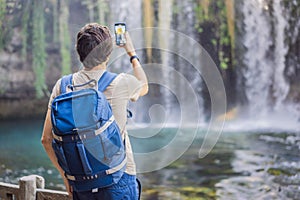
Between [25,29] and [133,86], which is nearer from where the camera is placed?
[133,86]

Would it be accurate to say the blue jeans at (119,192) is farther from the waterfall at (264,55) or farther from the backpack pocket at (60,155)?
the waterfall at (264,55)

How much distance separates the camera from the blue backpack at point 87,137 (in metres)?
1.40

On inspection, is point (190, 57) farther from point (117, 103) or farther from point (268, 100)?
point (117, 103)

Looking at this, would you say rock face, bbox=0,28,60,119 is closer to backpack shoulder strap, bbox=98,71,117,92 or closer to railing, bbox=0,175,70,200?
railing, bbox=0,175,70,200

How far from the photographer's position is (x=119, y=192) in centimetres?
149

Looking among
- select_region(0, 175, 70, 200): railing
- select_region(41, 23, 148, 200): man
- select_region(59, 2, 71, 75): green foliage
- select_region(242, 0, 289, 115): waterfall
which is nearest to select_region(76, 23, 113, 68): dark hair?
select_region(41, 23, 148, 200): man

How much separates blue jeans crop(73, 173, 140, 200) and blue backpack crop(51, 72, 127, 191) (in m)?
0.03

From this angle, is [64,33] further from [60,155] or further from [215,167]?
[60,155]

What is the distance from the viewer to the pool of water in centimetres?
439

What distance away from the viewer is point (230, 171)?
517 centimetres

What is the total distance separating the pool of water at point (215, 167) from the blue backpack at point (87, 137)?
1.88m

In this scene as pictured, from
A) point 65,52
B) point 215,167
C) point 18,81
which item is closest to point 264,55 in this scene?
point 65,52

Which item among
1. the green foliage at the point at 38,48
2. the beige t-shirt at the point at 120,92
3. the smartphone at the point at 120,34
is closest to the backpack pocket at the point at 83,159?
the beige t-shirt at the point at 120,92

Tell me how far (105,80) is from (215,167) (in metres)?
4.12
